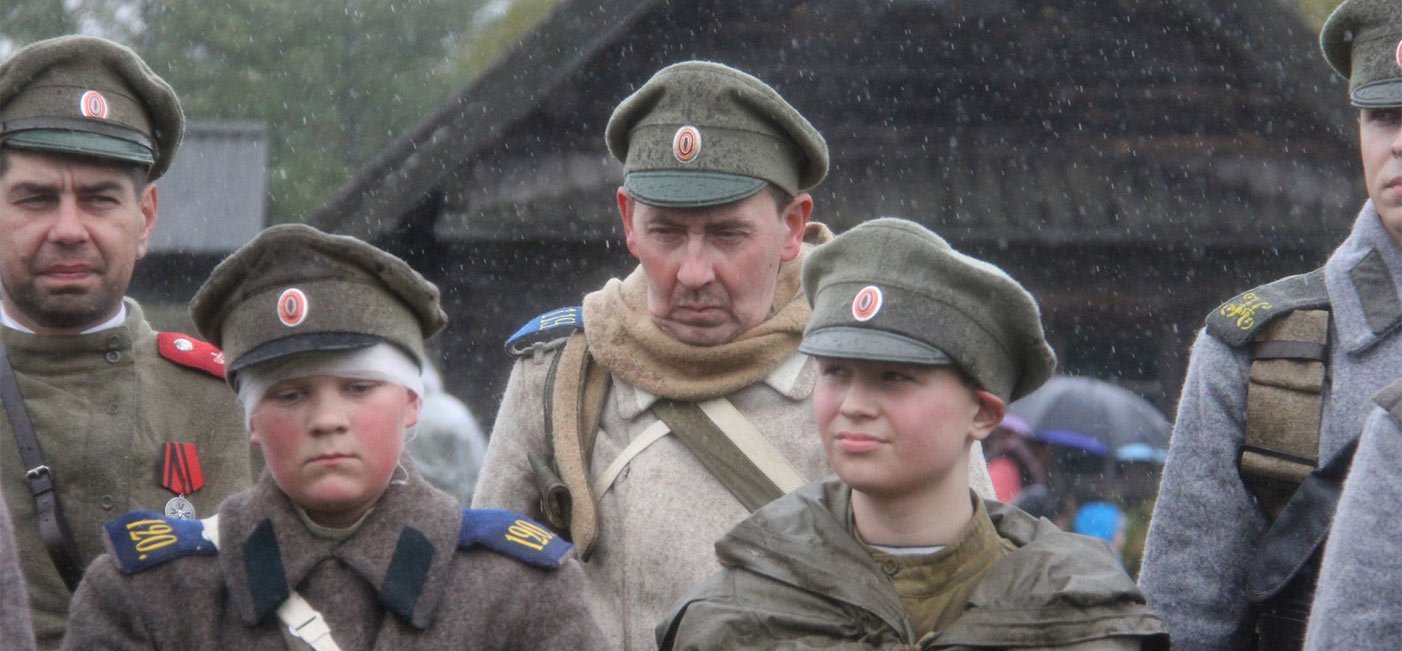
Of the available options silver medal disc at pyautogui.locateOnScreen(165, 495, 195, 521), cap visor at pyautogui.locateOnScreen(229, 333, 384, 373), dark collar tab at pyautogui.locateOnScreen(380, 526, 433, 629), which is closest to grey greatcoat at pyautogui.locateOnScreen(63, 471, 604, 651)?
dark collar tab at pyautogui.locateOnScreen(380, 526, 433, 629)

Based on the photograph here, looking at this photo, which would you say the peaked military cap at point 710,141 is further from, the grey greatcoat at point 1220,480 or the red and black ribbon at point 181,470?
the red and black ribbon at point 181,470

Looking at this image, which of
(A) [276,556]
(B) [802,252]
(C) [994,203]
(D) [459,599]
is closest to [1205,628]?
(B) [802,252]

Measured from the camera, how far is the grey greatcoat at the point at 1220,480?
4.40 meters

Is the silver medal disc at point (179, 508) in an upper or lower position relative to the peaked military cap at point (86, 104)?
lower

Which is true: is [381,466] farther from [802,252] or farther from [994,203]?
[994,203]

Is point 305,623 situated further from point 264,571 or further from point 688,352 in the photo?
point 688,352

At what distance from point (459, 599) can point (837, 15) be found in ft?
26.4

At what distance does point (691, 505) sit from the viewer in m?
4.57

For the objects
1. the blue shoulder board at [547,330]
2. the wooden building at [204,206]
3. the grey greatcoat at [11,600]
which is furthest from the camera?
the wooden building at [204,206]

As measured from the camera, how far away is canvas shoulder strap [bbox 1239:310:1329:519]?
14.3 feet

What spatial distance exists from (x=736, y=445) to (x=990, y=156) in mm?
7137

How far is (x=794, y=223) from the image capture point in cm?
475

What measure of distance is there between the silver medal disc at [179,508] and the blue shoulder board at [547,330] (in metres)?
0.79

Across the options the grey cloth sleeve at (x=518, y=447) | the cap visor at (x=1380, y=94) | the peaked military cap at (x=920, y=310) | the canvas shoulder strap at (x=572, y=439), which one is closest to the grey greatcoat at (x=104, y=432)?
the grey cloth sleeve at (x=518, y=447)
